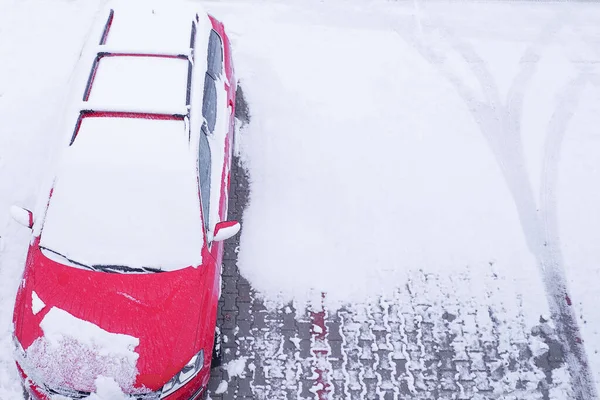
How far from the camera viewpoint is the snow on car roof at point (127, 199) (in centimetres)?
405

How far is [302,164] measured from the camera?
618 cm

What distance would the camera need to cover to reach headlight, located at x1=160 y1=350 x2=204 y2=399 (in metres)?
3.83

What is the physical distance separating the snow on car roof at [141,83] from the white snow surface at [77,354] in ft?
6.40

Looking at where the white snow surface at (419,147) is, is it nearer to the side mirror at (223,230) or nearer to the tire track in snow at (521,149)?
the tire track in snow at (521,149)

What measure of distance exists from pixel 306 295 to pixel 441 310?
4.86ft

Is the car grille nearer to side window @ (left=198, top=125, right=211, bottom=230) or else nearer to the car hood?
the car hood

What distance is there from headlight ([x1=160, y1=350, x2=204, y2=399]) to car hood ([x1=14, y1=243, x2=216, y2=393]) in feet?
0.20

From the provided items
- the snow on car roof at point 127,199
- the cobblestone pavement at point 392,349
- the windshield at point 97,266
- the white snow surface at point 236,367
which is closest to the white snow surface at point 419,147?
the cobblestone pavement at point 392,349

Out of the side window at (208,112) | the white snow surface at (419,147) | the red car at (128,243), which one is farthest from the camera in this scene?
the white snow surface at (419,147)

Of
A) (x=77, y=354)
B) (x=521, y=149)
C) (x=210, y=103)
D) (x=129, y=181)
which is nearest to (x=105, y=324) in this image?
(x=77, y=354)

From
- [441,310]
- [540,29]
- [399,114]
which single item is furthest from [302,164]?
[540,29]

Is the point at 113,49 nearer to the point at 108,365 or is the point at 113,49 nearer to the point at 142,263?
the point at 142,263

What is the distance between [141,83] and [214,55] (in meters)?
1.22

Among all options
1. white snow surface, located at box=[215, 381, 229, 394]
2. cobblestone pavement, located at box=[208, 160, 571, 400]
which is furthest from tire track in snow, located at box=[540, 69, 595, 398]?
white snow surface, located at box=[215, 381, 229, 394]
